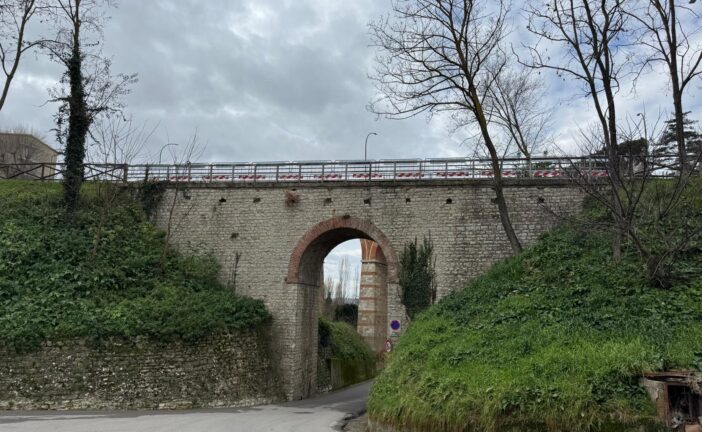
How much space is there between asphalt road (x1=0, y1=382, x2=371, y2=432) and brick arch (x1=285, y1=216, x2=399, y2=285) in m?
4.95

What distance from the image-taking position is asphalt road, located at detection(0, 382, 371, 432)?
11.5 meters

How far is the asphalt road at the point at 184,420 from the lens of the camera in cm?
1153

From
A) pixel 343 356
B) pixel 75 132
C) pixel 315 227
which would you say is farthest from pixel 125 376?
pixel 343 356

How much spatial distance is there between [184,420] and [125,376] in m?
3.34

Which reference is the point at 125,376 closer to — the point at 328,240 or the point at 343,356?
the point at 328,240

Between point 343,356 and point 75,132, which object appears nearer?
point 75,132

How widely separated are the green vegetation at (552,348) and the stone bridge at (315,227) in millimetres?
2971

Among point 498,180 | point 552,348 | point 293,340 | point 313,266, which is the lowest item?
point 293,340

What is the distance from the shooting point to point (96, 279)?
17672 millimetres

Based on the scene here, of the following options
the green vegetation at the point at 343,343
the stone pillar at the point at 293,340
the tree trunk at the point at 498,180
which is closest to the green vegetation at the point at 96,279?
the stone pillar at the point at 293,340

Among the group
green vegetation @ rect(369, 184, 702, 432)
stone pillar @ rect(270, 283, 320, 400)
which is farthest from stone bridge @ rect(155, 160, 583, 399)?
green vegetation @ rect(369, 184, 702, 432)

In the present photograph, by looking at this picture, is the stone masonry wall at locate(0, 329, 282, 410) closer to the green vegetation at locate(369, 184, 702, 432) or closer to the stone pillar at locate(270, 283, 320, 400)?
the stone pillar at locate(270, 283, 320, 400)

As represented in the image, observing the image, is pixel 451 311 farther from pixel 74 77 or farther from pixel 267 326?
pixel 74 77

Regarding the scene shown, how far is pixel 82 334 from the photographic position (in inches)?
599
